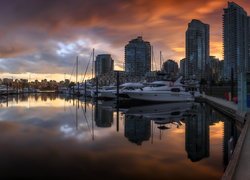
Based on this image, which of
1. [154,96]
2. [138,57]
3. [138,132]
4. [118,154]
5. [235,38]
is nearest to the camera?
[118,154]

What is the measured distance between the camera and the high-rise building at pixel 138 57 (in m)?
172

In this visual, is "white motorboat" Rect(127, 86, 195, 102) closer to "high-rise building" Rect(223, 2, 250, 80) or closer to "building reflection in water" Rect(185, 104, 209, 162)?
"building reflection in water" Rect(185, 104, 209, 162)

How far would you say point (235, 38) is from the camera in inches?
6137

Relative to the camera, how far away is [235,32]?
15612cm

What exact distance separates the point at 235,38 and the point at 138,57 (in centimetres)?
4974

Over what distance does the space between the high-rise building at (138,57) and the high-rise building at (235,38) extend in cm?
4021

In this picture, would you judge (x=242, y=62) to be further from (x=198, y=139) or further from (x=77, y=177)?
(x=77, y=177)

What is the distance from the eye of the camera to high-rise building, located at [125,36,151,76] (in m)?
172

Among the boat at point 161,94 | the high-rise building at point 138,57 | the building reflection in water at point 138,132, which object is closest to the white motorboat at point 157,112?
the building reflection in water at point 138,132

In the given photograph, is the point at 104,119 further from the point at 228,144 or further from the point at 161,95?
the point at 161,95

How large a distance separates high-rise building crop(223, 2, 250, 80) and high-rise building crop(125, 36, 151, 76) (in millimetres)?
40209

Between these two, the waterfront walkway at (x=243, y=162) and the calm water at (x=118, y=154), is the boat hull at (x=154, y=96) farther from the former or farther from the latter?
the waterfront walkway at (x=243, y=162)

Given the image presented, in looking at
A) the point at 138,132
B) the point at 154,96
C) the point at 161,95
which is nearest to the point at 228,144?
the point at 138,132

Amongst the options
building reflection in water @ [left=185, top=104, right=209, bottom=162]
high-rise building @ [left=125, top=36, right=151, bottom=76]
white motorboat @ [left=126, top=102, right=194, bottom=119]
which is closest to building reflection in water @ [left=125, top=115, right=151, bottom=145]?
building reflection in water @ [left=185, top=104, right=209, bottom=162]
